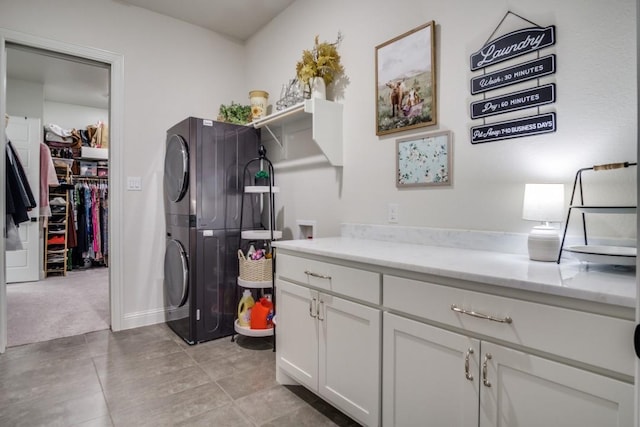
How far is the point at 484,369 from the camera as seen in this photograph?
1101 mm

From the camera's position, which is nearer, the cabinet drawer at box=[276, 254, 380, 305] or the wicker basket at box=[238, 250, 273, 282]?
the cabinet drawer at box=[276, 254, 380, 305]

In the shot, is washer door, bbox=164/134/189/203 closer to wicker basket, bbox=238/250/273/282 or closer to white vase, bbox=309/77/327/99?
wicker basket, bbox=238/250/273/282

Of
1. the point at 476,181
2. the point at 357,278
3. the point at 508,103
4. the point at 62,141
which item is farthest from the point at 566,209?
the point at 62,141

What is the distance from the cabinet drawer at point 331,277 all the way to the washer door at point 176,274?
40.6 inches

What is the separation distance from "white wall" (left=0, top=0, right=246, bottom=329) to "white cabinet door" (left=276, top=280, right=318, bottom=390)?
1.63 metres

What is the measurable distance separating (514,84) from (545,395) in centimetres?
125

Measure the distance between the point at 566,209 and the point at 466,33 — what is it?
97 cm

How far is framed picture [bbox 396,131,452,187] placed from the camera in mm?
1834

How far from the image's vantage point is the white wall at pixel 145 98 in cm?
285

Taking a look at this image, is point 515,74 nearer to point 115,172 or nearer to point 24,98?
point 115,172

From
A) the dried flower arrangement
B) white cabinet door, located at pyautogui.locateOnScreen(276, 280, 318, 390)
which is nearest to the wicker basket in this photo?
white cabinet door, located at pyautogui.locateOnScreen(276, 280, 318, 390)

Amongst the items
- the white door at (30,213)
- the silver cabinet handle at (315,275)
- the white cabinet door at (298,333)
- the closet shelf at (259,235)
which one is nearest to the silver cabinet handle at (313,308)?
the white cabinet door at (298,333)

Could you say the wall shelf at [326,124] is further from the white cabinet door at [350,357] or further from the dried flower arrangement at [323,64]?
the white cabinet door at [350,357]

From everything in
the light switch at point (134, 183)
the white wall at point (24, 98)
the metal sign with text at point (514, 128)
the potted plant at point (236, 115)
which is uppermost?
the white wall at point (24, 98)
